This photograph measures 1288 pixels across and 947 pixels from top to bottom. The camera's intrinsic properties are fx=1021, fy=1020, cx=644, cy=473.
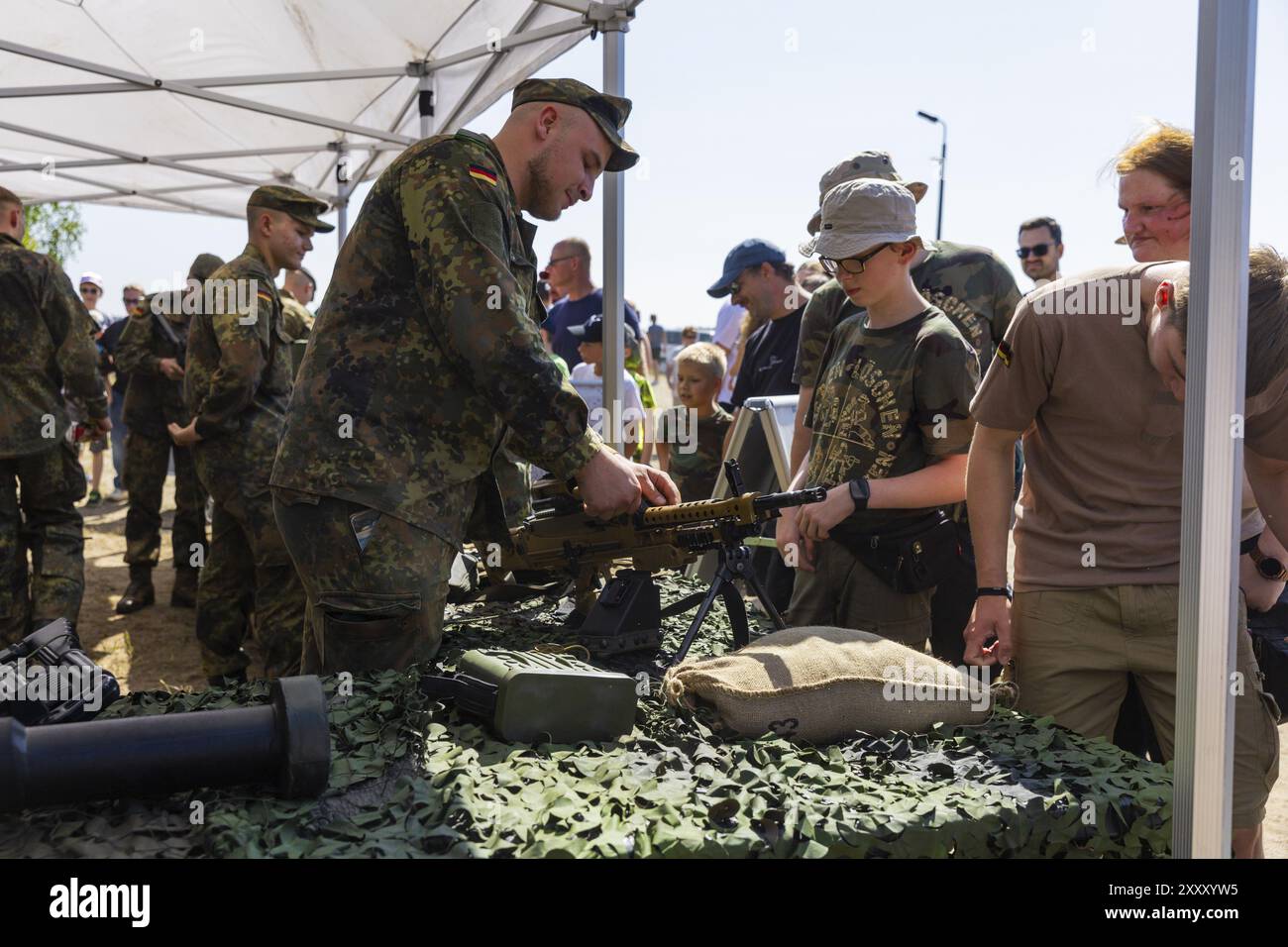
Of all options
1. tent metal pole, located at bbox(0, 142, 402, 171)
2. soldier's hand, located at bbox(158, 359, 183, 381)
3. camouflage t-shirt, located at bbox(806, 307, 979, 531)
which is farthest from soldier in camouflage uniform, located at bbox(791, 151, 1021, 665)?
soldier's hand, located at bbox(158, 359, 183, 381)

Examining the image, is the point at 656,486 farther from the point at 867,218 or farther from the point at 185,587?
the point at 185,587

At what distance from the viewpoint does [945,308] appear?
340 centimetres

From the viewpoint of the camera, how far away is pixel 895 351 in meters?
2.49

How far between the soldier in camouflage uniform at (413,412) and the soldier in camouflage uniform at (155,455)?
452cm

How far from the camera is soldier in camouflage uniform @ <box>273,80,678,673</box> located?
194 centimetres

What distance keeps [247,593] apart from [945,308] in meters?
3.09

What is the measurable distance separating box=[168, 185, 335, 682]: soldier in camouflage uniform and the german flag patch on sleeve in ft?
8.15

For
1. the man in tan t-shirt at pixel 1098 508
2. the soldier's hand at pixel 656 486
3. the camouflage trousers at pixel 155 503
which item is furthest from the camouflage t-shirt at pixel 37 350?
the man in tan t-shirt at pixel 1098 508

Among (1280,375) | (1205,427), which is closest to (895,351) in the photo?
(1280,375)

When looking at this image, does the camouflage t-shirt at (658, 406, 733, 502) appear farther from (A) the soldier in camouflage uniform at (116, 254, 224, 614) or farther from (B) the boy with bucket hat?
(A) the soldier in camouflage uniform at (116, 254, 224, 614)

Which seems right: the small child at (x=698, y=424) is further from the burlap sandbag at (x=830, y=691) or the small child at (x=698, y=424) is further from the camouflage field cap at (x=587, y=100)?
the burlap sandbag at (x=830, y=691)

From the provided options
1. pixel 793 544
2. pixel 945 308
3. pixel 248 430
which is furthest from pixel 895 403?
pixel 248 430

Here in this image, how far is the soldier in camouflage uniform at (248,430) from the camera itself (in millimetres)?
4160
